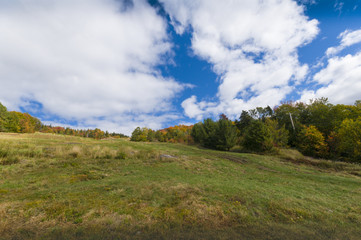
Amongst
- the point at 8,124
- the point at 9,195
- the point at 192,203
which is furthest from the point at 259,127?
the point at 8,124

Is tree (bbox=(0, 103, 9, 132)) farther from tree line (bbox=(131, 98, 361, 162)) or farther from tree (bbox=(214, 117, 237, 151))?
tree (bbox=(214, 117, 237, 151))

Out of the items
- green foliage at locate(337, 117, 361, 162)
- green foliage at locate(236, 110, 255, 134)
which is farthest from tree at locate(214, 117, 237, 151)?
green foliage at locate(337, 117, 361, 162)

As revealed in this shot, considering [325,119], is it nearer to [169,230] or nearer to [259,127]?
[259,127]

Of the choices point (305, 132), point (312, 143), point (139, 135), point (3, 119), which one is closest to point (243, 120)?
point (305, 132)

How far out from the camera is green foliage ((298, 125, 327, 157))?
3153cm

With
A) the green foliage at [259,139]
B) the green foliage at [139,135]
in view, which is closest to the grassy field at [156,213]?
the green foliage at [259,139]

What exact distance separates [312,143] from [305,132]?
3.25 metres

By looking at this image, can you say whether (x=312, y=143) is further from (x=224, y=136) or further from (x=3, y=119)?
(x=3, y=119)

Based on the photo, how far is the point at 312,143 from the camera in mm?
33250

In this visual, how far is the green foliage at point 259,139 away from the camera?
30516 mm

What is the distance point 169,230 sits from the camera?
12.1 feet

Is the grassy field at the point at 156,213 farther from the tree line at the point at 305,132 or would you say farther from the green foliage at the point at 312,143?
the green foliage at the point at 312,143

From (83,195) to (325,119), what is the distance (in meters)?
58.1

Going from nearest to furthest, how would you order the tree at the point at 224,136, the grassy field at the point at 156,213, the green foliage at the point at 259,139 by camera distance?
the grassy field at the point at 156,213, the green foliage at the point at 259,139, the tree at the point at 224,136
